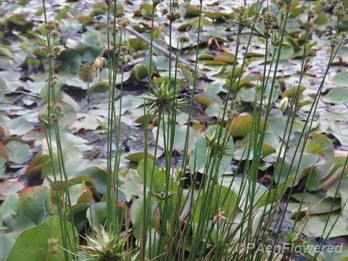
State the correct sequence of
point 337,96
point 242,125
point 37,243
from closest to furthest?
1. point 37,243
2. point 242,125
3. point 337,96

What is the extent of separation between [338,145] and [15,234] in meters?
0.96

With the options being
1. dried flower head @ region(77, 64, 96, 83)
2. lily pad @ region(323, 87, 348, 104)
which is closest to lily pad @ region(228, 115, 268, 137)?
lily pad @ region(323, 87, 348, 104)

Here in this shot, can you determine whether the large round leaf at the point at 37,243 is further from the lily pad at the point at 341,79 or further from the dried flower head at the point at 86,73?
the lily pad at the point at 341,79

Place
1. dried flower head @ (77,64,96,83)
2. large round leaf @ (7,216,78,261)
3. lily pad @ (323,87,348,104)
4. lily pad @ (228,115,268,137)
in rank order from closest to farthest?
1. large round leaf @ (7,216,78,261)
2. lily pad @ (228,115,268,137)
3. lily pad @ (323,87,348,104)
4. dried flower head @ (77,64,96,83)

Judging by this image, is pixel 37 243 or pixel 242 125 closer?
pixel 37 243

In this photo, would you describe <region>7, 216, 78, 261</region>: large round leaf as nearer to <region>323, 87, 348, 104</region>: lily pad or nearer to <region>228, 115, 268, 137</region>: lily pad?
<region>228, 115, 268, 137</region>: lily pad

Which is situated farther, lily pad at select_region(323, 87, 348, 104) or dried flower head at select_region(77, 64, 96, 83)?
dried flower head at select_region(77, 64, 96, 83)

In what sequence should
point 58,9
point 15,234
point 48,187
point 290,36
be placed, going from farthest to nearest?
point 58,9
point 290,36
point 48,187
point 15,234

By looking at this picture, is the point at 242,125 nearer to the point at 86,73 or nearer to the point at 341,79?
the point at 341,79

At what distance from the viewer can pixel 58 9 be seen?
303cm

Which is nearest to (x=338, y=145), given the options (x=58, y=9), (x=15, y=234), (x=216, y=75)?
(x=216, y=75)

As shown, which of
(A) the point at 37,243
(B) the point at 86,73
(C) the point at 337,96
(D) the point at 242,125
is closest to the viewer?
(A) the point at 37,243

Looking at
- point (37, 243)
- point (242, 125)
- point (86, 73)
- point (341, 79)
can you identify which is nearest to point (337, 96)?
point (341, 79)

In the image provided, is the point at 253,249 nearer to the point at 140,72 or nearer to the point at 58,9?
the point at 140,72
